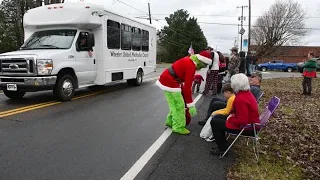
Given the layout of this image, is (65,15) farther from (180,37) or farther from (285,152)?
(180,37)

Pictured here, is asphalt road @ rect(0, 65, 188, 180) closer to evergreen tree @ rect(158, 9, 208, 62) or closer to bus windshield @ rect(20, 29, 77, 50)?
bus windshield @ rect(20, 29, 77, 50)

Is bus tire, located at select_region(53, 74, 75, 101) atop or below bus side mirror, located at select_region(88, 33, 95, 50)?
below

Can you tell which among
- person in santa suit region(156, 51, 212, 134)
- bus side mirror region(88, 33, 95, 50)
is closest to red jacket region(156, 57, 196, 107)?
person in santa suit region(156, 51, 212, 134)

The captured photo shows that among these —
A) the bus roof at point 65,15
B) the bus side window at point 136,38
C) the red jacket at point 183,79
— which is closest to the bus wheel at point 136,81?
the bus side window at point 136,38

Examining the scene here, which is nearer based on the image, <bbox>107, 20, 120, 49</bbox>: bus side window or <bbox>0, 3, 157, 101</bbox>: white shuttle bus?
<bbox>0, 3, 157, 101</bbox>: white shuttle bus

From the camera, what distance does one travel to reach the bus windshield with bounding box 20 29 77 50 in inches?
432

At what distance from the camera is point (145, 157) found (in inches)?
213

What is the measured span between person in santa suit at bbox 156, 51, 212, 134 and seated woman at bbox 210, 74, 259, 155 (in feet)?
→ 4.38

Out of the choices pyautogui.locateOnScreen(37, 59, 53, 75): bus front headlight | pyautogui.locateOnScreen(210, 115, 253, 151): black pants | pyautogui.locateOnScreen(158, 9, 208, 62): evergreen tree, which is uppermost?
pyautogui.locateOnScreen(158, 9, 208, 62): evergreen tree

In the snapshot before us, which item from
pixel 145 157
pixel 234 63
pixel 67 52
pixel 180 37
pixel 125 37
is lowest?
pixel 145 157

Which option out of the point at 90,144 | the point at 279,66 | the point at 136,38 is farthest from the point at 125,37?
the point at 279,66

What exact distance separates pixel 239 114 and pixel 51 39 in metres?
7.79

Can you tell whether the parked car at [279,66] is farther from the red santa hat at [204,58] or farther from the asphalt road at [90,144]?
the red santa hat at [204,58]

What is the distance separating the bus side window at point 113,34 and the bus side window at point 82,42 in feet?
4.14
